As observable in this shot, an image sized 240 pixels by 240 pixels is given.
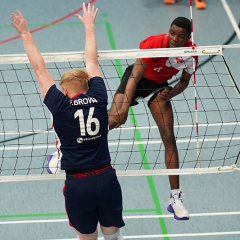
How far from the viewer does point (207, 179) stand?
18.3 feet

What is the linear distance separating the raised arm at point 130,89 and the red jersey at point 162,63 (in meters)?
0.09

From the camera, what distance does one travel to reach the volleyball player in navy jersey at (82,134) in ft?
A: 10.9

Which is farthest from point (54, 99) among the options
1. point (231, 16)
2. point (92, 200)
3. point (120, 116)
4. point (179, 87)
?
point (231, 16)

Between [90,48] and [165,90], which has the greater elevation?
[90,48]

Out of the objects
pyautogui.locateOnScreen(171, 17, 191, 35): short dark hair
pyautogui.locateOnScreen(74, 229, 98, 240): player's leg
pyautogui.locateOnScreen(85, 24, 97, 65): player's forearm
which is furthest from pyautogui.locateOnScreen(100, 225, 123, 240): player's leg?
pyautogui.locateOnScreen(171, 17, 191, 35): short dark hair

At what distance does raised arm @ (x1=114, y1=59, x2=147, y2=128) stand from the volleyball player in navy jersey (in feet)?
2.99

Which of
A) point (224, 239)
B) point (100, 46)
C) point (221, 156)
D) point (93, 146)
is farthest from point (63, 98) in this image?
point (100, 46)

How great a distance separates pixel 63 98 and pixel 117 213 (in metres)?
1.10

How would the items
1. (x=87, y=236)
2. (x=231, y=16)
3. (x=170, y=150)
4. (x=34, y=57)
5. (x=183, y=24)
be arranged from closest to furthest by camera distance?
(x=34, y=57) → (x=87, y=236) → (x=183, y=24) → (x=170, y=150) → (x=231, y=16)

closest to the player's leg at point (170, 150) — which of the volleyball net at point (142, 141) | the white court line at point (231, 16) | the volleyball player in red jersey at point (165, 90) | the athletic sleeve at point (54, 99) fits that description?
the volleyball player in red jersey at point (165, 90)

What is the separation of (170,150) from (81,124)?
1.54 m

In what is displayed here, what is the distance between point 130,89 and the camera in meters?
4.59

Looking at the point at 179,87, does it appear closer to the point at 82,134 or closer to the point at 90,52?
the point at 90,52

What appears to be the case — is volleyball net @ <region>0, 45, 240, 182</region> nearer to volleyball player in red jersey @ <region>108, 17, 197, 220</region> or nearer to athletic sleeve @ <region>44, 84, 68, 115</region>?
volleyball player in red jersey @ <region>108, 17, 197, 220</region>
